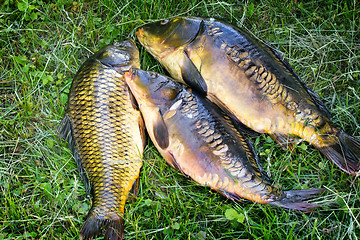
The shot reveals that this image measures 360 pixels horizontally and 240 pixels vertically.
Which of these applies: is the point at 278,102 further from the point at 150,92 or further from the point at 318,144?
the point at 150,92

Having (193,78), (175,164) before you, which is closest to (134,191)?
(175,164)

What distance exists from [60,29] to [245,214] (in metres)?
2.64

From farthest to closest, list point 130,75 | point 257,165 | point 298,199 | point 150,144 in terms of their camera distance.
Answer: point 150,144, point 130,75, point 257,165, point 298,199

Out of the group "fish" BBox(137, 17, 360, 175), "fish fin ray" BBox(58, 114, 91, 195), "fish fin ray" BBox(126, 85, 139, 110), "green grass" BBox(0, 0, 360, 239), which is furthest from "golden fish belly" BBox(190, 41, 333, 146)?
"fish fin ray" BBox(58, 114, 91, 195)

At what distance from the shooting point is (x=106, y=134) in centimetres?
293

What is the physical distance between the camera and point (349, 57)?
350 cm

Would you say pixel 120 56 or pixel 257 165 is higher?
pixel 120 56

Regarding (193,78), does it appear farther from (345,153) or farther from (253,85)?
(345,153)

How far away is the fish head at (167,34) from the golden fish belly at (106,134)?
1.61 ft

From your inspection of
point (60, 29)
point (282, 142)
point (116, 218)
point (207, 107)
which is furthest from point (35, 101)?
point (282, 142)

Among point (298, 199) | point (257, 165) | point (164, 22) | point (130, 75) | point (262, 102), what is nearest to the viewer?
point (298, 199)

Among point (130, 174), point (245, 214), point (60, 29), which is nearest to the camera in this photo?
point (245, 214)

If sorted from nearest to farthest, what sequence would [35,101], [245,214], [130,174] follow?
1. [245,214]
2. [130,174]
3. [35,101]

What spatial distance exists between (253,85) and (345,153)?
3.03 feet
